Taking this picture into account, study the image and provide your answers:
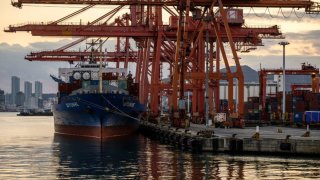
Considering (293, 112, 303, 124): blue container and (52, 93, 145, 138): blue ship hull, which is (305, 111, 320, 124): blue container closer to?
(293, 112, 303, 124): blue container

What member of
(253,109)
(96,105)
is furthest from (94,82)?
(253,109)

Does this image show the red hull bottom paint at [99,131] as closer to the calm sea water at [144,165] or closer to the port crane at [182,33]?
the port crane at [182,33]

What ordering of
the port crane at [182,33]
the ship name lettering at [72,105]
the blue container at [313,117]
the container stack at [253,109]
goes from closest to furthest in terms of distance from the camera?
the port crane at [182,33], the ship name lettering at [72,105], the blue container at [313,117], the container stack at [253,109]

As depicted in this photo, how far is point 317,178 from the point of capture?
3309 centimetres

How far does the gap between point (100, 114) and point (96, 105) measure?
113cm

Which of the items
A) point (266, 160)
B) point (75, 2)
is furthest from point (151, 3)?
point (266, 160)

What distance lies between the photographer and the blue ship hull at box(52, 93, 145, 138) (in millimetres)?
68750

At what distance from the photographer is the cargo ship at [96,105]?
6900 cm

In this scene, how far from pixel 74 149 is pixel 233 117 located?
1767 cm

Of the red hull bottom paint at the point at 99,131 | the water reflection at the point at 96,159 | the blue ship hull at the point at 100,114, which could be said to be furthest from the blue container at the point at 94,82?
the water reflection at the point at 96,159

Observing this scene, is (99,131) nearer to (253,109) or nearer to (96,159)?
(96,159)

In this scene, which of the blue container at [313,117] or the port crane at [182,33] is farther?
the blue container at [313,117]

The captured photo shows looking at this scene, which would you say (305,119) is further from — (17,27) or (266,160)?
(266,160)

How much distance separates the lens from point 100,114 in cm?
6850
